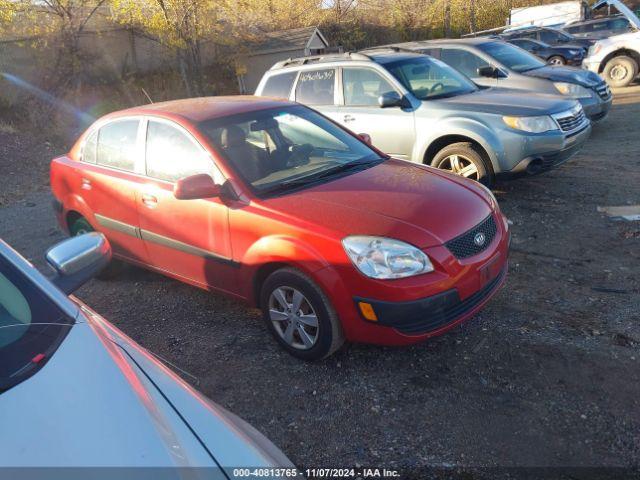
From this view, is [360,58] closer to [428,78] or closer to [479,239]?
[428,78]

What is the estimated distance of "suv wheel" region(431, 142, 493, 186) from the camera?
6.00 m

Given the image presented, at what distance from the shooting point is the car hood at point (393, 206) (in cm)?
316

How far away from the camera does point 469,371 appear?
3.27 meters

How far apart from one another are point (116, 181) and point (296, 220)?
1.98 meters

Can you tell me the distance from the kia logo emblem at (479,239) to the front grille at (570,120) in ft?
11.1

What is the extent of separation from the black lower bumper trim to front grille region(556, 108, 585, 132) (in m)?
3.81

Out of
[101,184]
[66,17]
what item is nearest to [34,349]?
[101,184]

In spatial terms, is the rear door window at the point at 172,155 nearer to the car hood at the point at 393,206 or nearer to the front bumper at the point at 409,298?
the car hood at the point at 393,206

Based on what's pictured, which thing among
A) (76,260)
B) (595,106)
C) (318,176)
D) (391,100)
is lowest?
(595,106)

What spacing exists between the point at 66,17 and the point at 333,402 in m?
16.2

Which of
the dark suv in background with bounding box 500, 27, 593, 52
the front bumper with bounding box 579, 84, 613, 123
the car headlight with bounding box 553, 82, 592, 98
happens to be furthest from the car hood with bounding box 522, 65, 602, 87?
the dark suv in background with bounding box 500, 27, 593, 52

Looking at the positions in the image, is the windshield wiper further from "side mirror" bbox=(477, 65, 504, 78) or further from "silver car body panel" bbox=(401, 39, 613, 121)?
"side mirror" bbox=(477, 65, 504, 78)

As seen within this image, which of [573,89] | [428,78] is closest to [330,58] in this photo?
[428,78]

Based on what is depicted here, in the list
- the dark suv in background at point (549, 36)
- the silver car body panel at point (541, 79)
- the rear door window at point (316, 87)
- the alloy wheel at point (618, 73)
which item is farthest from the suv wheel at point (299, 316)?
the dark suv in background at point (549, 36)
